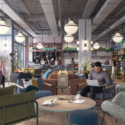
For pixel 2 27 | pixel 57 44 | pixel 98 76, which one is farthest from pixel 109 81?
pixel 57 44

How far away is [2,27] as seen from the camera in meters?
6.40

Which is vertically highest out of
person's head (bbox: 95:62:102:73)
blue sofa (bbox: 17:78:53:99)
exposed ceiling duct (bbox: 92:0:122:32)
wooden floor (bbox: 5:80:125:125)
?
exposed ceiling duct (bbox: 92:0:122:32)

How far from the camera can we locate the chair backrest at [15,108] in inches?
95.8

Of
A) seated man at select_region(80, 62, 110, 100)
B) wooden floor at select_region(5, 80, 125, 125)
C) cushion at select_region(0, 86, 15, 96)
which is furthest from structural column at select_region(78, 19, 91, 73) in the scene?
cushion at select_region(0, 86, 15, 96)

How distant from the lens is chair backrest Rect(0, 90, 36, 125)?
2.43 m

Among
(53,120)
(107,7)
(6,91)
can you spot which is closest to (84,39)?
(107,7)

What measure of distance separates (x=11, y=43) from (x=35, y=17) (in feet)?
7.56

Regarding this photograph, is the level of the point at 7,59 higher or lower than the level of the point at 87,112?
higher

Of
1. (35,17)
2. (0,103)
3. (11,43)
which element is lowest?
(0,103)

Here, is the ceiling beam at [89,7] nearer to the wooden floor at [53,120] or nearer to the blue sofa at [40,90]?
the blue sofa at [40,90]

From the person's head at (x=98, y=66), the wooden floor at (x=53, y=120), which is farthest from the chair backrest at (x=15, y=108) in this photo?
the person's head at (x=98, y=66)

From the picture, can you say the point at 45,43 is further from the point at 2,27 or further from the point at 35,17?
the point at 2,27

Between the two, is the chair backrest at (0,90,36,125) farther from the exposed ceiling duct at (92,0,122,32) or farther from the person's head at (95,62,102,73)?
the exposed ceiling duct at (92,0,122,32)

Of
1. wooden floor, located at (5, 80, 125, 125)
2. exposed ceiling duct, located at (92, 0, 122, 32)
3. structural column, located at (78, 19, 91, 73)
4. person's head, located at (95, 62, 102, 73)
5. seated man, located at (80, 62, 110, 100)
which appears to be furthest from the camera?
structural column, located at (78, 19, 91, 73)
